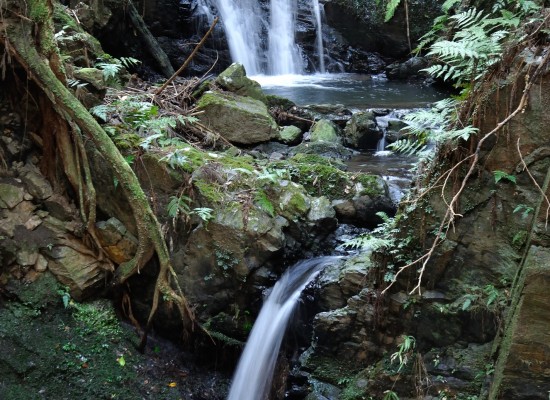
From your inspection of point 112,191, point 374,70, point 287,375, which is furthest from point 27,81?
point 374,70

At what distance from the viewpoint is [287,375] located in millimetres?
4715

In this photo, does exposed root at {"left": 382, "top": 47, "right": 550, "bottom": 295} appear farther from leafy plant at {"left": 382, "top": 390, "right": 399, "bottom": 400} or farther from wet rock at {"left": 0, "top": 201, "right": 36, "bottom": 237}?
wet rock at {"left": 0, "top": 201, "right": 36, "bottom": 237}

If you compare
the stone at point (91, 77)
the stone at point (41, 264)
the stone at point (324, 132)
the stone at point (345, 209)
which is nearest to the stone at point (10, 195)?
the stone at point (41, 264)

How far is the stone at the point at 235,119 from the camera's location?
7168 millimetres

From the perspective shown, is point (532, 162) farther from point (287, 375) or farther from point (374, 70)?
point (374, 70)

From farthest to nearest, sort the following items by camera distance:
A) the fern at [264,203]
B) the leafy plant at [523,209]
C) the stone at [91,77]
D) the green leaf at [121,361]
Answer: the stone at [91,77], the fern at [264,203], the green leaf at [121,361], the leafy plant at [523,209]

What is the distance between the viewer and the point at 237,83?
8.23m

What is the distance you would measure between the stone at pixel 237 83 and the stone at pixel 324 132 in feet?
3.55

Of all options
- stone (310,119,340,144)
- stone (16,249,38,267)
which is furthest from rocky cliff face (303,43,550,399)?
stone (310,119,340,144)

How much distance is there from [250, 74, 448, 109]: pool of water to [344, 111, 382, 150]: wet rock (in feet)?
6.95

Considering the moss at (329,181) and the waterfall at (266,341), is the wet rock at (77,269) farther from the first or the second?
the moss at (329,181)

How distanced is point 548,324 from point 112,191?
4.04 meters

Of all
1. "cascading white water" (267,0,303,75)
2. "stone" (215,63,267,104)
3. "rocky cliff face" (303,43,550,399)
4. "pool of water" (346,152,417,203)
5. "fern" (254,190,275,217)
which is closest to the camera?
"rocky cliff face" (303,43,550,399)

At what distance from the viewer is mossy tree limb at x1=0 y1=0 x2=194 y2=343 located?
4.38 m
